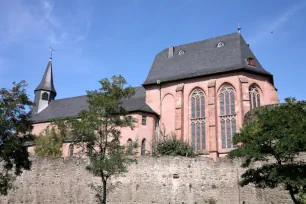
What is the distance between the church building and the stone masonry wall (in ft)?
21.5

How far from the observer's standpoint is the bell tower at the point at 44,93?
154ft

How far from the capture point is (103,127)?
1773cm

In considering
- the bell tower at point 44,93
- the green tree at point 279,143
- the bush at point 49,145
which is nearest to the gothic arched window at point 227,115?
Answer: the bush at point 49,145

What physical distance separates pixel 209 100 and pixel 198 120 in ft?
6.44

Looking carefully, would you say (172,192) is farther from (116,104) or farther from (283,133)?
(283,133)

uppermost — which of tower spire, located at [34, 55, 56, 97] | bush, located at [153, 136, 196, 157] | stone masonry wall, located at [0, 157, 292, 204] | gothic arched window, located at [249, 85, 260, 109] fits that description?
tower spire, located at [34, 55, 56, 97]

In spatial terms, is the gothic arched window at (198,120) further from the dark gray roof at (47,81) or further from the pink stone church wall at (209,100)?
the dark gray roof at (47,81)

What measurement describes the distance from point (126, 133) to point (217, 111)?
7.97m

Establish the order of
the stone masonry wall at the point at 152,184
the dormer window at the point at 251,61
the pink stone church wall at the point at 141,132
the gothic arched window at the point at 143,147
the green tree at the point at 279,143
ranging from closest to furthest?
1. the green tree at the point at 279,143
2. the stone masonry wall at the point at 152,184
3. the pink stone church wall at the point at 141,132
4. the gothic arched window at the point at 143,147
5. the dormer window at the point at 251,61

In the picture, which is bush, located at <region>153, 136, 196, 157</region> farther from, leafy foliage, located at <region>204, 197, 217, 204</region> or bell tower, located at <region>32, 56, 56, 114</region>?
bell tower, located at <region>32, 56, 56, 114</region>

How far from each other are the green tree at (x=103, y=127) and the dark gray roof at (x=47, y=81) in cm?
3193

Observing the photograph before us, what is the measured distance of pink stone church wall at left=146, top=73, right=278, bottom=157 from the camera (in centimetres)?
2970

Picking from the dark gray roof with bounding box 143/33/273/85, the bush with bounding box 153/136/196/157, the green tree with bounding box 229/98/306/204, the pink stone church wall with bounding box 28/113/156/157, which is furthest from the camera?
the dark gray roof with bounding box 143/33/273/85

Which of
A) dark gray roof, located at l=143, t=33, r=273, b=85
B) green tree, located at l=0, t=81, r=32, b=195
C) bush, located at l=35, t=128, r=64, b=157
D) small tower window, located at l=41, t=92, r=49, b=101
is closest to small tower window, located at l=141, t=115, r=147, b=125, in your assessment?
dark gray roof, located at l=143, t=33, r=273, b=85
